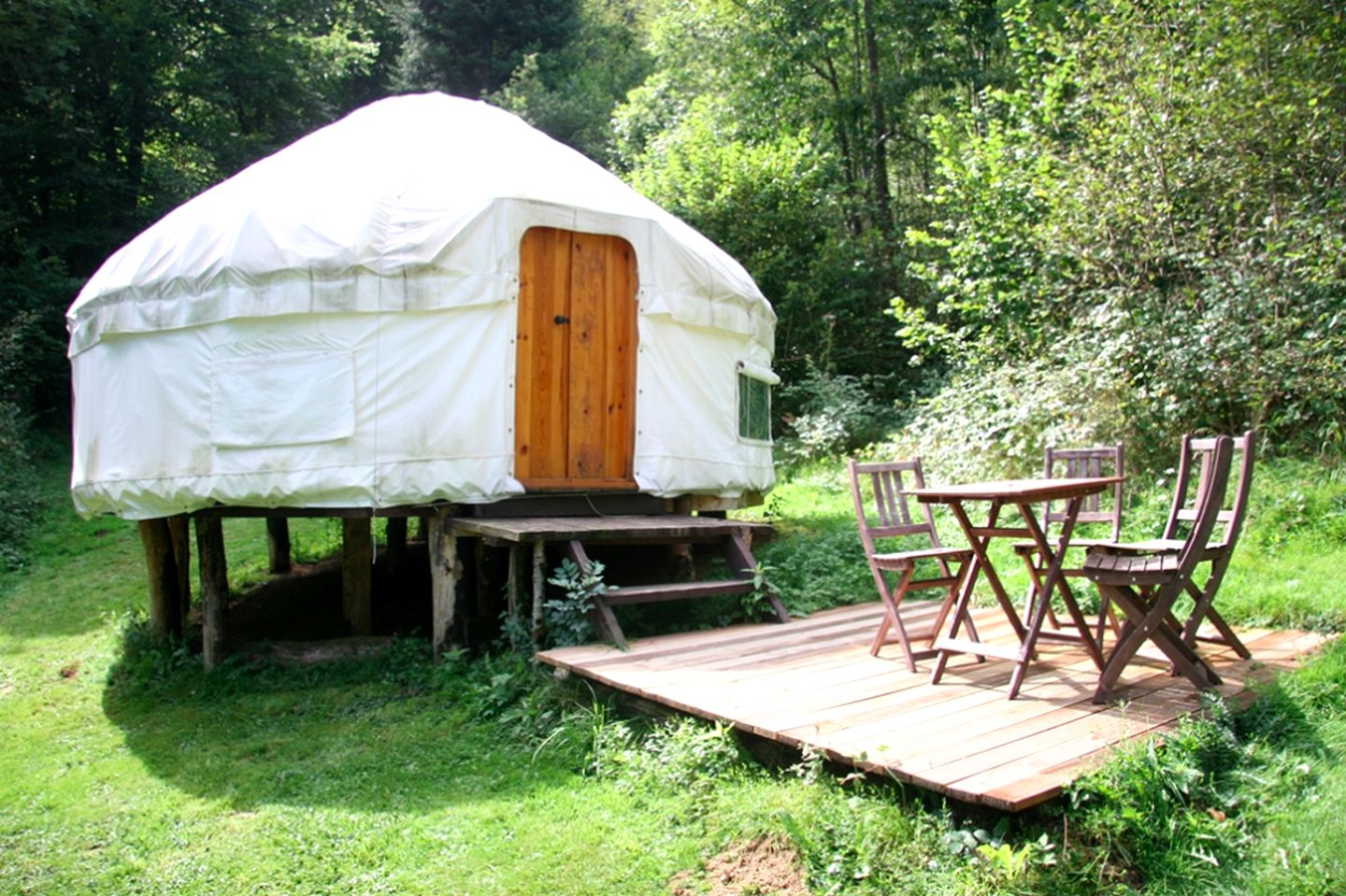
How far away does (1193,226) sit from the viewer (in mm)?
7520

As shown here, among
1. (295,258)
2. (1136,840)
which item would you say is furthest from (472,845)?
(295,258)

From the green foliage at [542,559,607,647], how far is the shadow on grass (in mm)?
251

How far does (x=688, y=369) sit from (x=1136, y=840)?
14.3 ft

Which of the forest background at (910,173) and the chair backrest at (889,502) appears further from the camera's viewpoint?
the forest background at (910,173)

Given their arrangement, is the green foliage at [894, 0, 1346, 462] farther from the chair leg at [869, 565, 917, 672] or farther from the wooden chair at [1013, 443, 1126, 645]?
the chair leg at [869, 565, 917, 672]

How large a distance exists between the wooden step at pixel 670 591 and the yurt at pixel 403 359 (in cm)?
23

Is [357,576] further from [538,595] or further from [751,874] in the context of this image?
[751,874]

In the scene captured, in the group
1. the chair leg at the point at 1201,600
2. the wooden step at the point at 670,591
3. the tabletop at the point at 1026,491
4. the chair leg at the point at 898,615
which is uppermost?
the tabletop at the point at 1026,491

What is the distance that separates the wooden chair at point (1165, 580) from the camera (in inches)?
134

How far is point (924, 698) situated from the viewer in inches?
146

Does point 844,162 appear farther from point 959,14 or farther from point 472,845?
point 472,845

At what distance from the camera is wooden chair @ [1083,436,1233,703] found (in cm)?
341

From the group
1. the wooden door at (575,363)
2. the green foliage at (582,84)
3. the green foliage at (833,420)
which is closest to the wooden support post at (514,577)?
the wooden door at (575,363)

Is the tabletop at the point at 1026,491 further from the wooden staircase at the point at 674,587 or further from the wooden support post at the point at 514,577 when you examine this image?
the wooden support post at the point at 514,577
